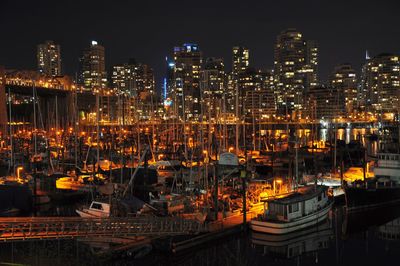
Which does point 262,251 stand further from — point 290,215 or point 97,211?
point 97,211

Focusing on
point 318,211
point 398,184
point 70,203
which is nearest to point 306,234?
point 318,211

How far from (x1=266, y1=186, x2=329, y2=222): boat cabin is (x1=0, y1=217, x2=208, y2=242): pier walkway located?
4.76 meters

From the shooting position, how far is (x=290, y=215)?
967 inches

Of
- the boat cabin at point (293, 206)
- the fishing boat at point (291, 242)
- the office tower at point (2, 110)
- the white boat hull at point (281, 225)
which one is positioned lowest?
the fishing boat at point (291, 242)

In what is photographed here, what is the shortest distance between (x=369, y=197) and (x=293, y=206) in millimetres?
8414

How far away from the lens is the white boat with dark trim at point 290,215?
23984mm

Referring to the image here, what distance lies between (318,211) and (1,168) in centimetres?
3476

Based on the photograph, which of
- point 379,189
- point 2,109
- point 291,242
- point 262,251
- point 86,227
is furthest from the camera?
point 2,109

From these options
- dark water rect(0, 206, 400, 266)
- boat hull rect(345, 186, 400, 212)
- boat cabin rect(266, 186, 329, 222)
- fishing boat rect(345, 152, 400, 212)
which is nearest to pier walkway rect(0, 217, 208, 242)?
dark water rect(0, 206, 400, 266)

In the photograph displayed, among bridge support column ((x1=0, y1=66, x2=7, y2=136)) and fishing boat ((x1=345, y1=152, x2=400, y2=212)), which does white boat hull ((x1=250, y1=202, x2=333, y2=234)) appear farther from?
bridge support column ((x1=0, y1=66, x2=7, y2=136))

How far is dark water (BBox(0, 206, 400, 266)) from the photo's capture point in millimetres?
20812

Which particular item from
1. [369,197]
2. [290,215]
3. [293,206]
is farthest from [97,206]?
[369,197]

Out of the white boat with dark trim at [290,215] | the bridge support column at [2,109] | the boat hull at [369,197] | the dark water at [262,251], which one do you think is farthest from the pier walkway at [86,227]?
the bridge support column at [2,109]

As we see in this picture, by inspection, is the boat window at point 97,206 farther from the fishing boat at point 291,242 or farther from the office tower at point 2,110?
the office tower at point 2,110
